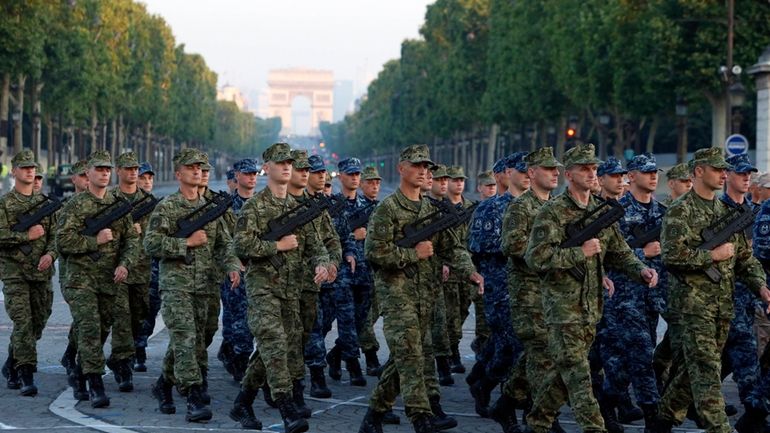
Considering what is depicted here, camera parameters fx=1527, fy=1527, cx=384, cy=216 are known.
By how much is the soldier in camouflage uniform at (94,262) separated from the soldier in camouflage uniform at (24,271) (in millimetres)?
715

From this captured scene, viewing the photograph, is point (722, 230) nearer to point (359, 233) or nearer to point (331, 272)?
point (331, 272)

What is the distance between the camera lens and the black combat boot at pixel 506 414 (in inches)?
414

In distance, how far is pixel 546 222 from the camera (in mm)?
9453

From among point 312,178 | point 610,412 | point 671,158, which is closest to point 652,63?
point 671,158

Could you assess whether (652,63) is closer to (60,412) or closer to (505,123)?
(505,123)

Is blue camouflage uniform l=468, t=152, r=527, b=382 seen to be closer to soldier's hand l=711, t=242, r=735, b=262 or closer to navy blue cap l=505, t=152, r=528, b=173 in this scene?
navy blue cap l=505, t=152, r=528, b=173

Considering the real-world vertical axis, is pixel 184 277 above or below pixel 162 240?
below

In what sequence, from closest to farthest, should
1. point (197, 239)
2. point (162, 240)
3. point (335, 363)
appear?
point (162, 240) < point (197, 239) < point (335, 363)

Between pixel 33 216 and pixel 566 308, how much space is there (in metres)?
5.76

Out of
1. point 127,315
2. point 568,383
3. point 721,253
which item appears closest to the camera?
point 568,383

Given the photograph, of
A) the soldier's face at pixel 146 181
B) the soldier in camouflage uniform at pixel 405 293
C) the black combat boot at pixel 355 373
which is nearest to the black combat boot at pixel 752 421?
the soldier in camouflage uniform at pixel 405 293

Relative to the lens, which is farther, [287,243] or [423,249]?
[287,243]

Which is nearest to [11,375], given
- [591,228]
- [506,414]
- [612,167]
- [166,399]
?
[166,399]

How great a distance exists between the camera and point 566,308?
9352 mm
